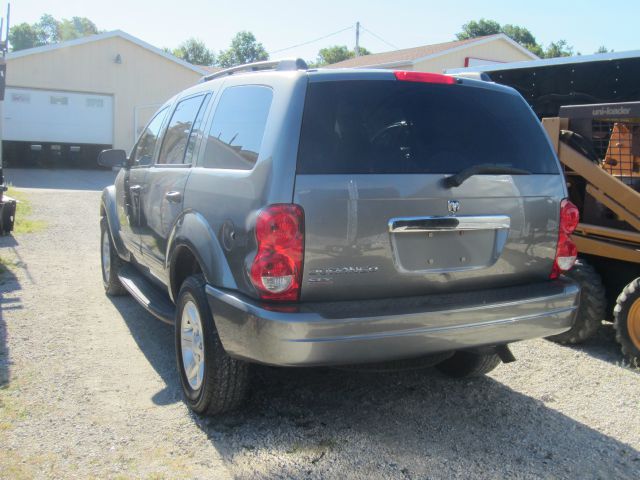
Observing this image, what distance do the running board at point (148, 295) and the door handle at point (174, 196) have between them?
2.49 feet

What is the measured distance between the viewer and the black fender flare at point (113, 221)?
574cm

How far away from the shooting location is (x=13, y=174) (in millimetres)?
20859

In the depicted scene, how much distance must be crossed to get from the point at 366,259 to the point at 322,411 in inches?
49.2

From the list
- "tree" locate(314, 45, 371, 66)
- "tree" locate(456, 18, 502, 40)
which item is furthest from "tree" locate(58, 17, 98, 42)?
"tree" locate(456, 18, 502, 40)

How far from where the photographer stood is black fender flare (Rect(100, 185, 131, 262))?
5.74 meters

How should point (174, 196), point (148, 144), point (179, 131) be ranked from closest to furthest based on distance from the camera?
point (174, 196), point (179, 131), point (148, 144)

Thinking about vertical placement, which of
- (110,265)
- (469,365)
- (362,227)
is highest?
(362,227)

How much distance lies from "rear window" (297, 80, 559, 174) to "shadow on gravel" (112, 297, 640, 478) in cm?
148

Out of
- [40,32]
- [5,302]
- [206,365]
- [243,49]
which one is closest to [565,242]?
[206,365]

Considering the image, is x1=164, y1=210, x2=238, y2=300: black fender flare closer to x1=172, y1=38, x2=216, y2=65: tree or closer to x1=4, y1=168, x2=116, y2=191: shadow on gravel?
x1=4, y1=168, x2=116, y2=191: shadow on gravel

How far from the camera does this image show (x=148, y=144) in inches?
213

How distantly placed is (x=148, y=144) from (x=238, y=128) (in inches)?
81.4

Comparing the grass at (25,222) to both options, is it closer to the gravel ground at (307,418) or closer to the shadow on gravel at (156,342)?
the shadow on gravel at (156,342)

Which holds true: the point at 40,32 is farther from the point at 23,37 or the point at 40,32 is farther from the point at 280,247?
the point at 280,247
